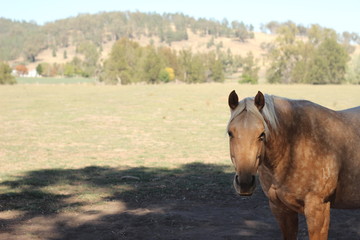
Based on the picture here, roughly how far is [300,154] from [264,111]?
2.40 feet

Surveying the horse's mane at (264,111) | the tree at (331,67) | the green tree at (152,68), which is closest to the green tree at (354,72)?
the tree at (331,67)

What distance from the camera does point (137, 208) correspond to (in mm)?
8539

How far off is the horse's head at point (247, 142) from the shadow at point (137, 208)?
10.9 ft

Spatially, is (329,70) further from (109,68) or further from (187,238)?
(187,238)

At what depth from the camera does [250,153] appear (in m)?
3.64

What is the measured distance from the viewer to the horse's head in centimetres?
361

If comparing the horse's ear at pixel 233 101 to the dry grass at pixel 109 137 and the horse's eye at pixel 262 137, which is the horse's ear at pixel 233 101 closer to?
the horse's eye at pixel 262 137

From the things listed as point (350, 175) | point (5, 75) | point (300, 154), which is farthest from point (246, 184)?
point (5, 75)

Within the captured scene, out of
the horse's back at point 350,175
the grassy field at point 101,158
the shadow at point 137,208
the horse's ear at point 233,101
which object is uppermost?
the horse's ear at point 233,101

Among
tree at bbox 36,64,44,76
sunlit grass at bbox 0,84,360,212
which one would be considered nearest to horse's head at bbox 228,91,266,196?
sunlit grass at bbox 0,84,360,212

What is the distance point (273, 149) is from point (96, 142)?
1477 centimetres

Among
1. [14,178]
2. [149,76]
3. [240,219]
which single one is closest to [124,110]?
[14,178]

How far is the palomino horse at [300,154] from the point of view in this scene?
12.4ft

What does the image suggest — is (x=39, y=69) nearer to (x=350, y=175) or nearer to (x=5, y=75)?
(x=5, y=75)
